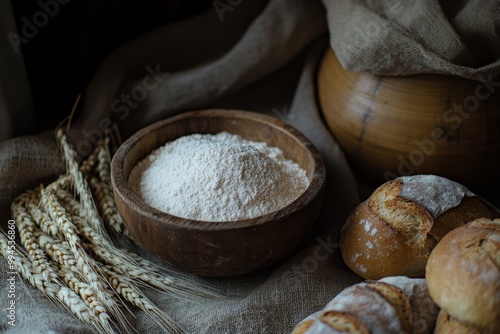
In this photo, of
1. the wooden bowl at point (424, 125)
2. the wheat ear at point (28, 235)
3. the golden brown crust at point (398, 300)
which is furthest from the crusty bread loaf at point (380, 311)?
the wheat ear at point (28, 235)

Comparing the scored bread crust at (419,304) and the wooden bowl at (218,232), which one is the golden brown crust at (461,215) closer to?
the scored bread crust at (419,304)

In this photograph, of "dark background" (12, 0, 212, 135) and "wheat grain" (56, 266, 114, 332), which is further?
"dark background" (12, 0, 212, 135)

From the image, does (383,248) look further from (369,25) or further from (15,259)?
(15,259)

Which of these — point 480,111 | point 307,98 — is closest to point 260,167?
point 307,98

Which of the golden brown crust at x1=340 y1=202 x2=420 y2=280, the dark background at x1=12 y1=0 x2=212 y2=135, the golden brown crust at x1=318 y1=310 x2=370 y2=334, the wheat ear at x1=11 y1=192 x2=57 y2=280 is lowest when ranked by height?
the golden brown crust at x1=340 y1=202 x2=420 y2=280

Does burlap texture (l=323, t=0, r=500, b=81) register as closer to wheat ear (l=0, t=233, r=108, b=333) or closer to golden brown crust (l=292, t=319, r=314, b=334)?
golden brown crust (l=292, t=319, r=314, b=334)

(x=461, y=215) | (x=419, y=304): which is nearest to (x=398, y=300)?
(x=419, y=304)

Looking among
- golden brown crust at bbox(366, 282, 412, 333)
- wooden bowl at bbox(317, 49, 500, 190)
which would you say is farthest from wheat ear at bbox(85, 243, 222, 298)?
wooden bowl at bbox(317, 49, 500, 190)
